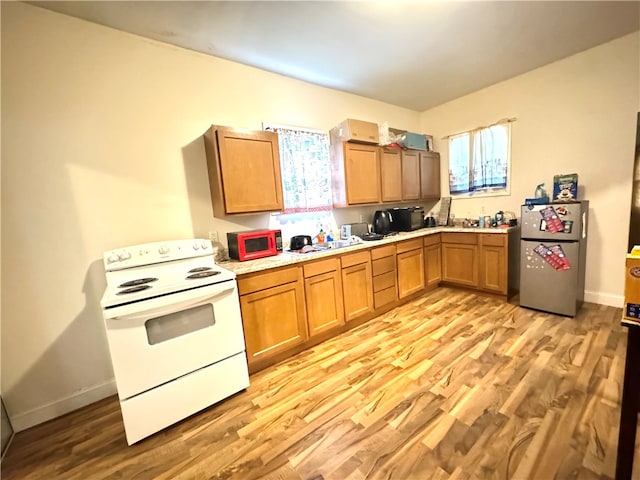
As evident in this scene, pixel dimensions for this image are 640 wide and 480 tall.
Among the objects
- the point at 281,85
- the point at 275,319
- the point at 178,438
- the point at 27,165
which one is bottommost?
the point at 178,438

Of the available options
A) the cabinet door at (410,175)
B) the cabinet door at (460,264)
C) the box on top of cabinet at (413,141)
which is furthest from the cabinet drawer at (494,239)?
the box on top of cabinet at (413,141)

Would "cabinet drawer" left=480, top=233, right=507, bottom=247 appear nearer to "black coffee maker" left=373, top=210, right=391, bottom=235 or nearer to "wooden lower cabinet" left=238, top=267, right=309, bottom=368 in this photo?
"black coffee maker" left=373, top=210, right=391, bottom=235

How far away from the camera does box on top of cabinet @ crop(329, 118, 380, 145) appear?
9.66 ft

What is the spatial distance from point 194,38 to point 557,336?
3.94m

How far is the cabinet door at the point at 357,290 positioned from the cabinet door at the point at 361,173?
0.81 m

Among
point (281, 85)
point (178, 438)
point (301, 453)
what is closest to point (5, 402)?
point (178, 438)

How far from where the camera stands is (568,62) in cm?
280

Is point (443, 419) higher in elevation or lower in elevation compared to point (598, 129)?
lower

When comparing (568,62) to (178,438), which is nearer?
(178,438)

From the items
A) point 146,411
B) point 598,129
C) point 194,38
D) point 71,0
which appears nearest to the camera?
point 146,411

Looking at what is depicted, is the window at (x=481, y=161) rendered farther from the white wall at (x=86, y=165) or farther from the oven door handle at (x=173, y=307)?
the oven door handle at (x=173, y=307)

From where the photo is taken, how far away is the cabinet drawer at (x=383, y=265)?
2.89 meters

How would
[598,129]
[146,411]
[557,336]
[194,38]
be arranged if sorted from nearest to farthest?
[146,411] < [194,38] < [557,336] < [598,129]

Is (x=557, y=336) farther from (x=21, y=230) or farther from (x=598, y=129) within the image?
(x=21, y=230)
